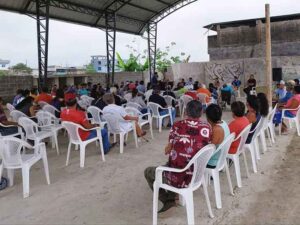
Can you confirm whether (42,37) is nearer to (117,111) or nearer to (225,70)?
(117,111)

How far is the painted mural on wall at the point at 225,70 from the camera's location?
17438 millimetres

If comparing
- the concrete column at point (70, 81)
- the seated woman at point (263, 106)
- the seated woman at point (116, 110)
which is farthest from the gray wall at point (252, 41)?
the seated woman at point (116, 110)

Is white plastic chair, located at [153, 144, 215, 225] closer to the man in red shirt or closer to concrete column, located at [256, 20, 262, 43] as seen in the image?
the man in red shirt

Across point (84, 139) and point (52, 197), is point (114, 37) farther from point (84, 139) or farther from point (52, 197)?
point (52, 197)

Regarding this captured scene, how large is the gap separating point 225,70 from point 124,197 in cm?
1495

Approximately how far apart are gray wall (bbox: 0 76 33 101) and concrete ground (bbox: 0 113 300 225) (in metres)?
8.94

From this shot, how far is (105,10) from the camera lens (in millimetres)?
15688

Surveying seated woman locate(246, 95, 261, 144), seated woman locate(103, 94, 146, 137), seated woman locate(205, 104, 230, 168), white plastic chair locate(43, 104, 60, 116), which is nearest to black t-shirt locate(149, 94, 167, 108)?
seated woman locate(103, 94, 146, 137)

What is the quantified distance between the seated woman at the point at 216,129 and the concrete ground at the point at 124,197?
503 mm

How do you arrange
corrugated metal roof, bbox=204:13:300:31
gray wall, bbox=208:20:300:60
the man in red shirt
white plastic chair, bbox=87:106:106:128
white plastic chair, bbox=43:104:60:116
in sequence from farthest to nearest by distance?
corrugated metal roof, bbox=204:13:300:31 < gray wall, bbox=208:20:300:60 < white plastic chair, bbox=43:104:60:116 < white plastic chair, bbox=87:106:106:128 < the man in red shirt

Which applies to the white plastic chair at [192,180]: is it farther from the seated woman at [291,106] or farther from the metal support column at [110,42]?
the metal support column at [110,42]

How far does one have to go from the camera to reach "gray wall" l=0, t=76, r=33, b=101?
13.2m

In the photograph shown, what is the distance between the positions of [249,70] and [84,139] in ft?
→ 44.7

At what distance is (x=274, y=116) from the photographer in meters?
7.07
